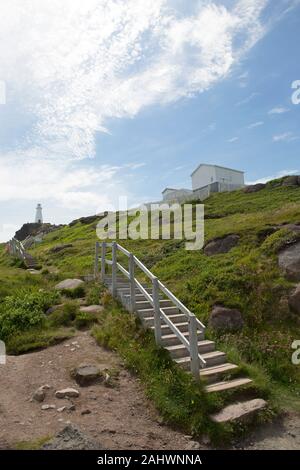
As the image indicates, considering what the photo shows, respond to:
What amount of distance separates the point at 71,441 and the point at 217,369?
3.29 meters

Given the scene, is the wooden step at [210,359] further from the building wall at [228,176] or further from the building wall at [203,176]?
the building wall at [203,176]

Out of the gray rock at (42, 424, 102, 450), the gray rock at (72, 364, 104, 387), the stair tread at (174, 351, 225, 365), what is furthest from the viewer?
the stair tread at (174, 351, 225, 365)

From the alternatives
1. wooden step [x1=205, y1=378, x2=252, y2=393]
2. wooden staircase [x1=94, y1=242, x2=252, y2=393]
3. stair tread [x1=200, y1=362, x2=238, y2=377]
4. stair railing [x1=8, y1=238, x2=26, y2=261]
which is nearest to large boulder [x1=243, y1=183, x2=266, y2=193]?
stair railing [x1=8, y1=238, x2=26, y2=261]

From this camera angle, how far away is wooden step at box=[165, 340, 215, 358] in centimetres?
804

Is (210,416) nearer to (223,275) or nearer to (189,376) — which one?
(189,376)

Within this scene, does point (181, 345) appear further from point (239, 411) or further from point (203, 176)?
point (203, 176)

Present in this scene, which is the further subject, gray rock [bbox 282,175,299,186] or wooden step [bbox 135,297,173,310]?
gray rock [bbox 282,175,299,186]

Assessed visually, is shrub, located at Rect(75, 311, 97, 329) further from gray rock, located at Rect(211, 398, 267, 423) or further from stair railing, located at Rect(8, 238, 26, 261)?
stair railing, located at Rect(8, 238, 26, 261)

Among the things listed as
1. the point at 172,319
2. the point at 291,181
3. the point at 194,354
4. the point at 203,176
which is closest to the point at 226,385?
the point at 194,354

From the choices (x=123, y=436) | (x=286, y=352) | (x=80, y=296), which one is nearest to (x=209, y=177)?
(x=80, y=296)

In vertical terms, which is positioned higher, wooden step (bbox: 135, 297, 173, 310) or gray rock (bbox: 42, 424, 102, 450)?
wooden step (bbox: 135, 297, 173, 310)

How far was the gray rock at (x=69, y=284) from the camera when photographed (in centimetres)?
1334

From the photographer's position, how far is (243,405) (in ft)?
21.5

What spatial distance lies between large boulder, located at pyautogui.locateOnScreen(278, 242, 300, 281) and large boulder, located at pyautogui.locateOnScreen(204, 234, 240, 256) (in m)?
2.55
